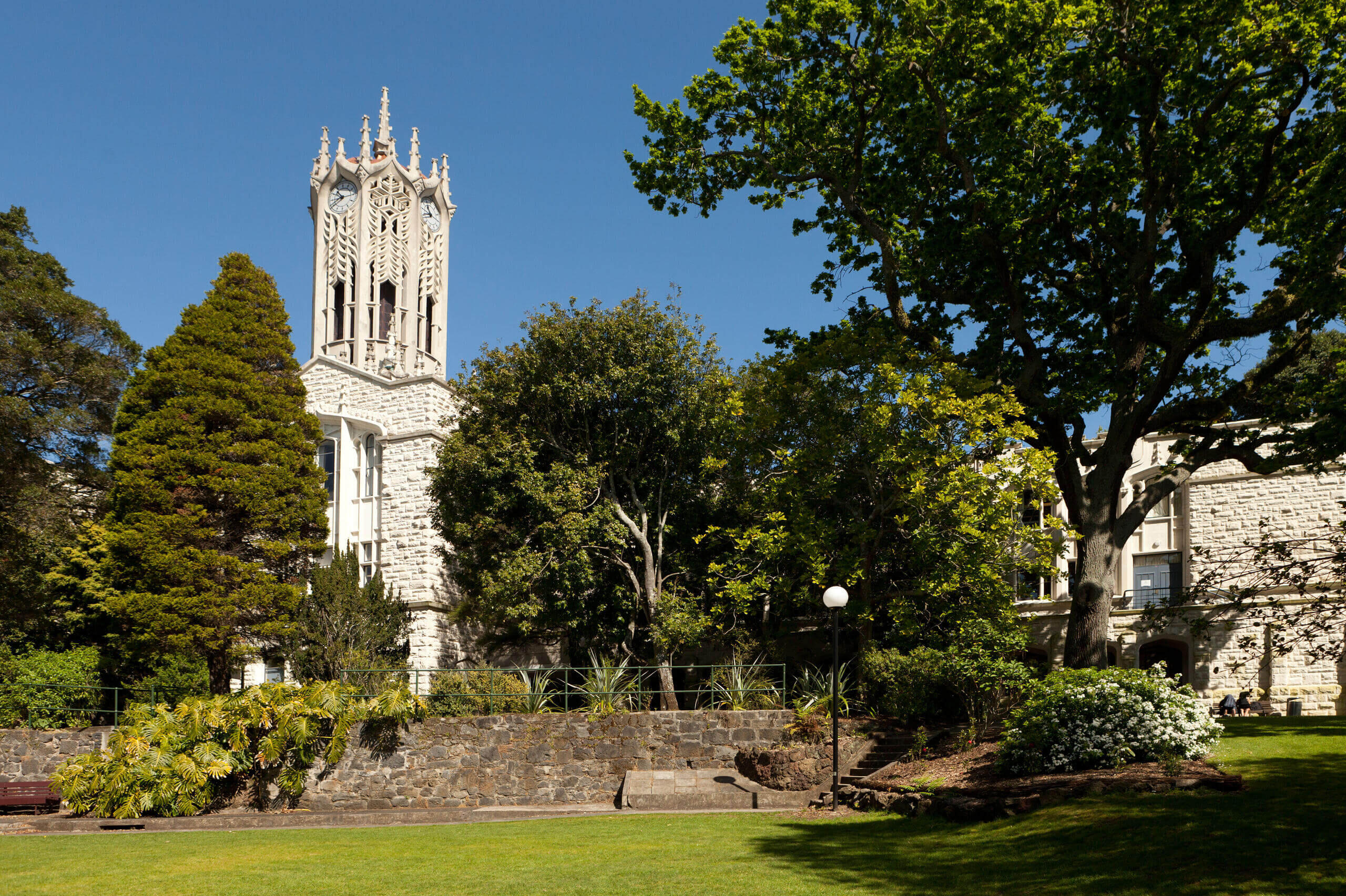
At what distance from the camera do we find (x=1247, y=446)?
16.3 m

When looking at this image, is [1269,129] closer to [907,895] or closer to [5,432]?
[907,895]

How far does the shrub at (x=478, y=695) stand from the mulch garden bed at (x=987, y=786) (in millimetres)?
7790

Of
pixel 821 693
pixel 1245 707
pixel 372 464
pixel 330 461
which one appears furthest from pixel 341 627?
pixel 1245 707

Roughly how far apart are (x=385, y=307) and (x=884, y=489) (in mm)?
50345

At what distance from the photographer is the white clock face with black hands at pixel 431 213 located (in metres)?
66.8

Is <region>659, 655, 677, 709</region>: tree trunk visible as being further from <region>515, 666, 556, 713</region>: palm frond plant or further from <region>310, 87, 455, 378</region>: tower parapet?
<region>310, 87, 455, 378</region>: tower parapet

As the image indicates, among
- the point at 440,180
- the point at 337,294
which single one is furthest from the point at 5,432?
the point at 440,180

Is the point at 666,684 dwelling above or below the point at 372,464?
below

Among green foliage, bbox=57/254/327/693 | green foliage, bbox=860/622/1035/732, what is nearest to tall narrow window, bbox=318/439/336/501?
green foliage, bbox=57/254/327/693

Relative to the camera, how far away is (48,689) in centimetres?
2430

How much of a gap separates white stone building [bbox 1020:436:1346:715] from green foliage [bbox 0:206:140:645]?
25.6 meters

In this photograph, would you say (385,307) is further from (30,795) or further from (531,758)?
(531,758)

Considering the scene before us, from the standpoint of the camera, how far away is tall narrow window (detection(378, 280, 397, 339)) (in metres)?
64.1

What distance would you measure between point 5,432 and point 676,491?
16684 millimetres
